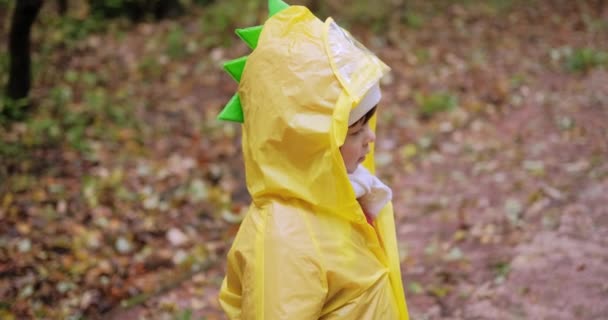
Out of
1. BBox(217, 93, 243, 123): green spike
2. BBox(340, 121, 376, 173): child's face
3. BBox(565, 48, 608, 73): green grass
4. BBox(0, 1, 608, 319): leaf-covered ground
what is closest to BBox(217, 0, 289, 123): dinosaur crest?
BBox(217, 93, 243, 123): green spike

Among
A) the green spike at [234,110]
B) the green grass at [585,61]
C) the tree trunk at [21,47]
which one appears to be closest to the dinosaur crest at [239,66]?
the green spike at [234,110]

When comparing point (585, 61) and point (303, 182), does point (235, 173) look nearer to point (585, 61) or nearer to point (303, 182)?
point (303, 182)

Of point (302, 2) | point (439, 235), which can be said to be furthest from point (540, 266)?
point (302, 2)

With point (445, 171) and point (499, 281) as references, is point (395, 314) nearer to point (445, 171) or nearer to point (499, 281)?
point (499, 281)

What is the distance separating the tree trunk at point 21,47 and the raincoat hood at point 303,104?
401 centimetres

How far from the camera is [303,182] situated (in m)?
2.18

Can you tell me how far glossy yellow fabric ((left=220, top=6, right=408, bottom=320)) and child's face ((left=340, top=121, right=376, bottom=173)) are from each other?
18 cm

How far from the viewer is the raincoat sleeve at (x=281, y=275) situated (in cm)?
203

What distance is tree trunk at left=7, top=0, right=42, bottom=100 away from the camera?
5422 mm

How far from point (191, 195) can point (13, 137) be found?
5.69 feet

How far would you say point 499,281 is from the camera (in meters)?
3.93

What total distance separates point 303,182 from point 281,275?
35 cm

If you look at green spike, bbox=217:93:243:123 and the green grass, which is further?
the green grass

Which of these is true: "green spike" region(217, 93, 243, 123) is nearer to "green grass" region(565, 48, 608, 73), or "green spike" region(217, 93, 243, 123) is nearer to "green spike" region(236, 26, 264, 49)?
"green spike" region(236, 26, 264, 49)
